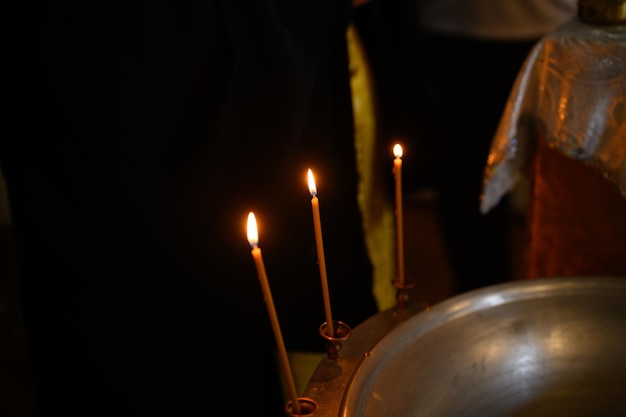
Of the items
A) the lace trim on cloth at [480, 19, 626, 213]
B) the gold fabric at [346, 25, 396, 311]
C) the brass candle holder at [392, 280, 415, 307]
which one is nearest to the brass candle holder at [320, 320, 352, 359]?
the brass candle holder at [392, 280, 415, 307]

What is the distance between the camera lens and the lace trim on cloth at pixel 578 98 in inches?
33.7

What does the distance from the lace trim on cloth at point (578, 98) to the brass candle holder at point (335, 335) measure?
46 cm

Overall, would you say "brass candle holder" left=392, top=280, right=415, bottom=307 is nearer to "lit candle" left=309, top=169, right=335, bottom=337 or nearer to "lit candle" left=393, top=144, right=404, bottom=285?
"lit candle" left=393, top=144, right=404, bottom=285

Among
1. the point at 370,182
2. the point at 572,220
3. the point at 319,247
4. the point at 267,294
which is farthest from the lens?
the point at 370,182

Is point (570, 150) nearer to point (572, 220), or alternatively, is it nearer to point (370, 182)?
point (572, 220)

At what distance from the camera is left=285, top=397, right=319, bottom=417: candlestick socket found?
515 mm

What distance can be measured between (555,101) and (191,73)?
0.53m

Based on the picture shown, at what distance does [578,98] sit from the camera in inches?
35.3

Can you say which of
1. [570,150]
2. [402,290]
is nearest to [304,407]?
[402,290]

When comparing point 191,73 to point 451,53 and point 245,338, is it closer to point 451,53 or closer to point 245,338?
point 245,338

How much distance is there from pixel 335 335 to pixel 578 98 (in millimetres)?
518

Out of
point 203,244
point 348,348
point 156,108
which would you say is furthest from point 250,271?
point 348,348

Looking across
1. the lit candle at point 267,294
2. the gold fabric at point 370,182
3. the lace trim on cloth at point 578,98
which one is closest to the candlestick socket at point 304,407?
the lit candle at point 267,294

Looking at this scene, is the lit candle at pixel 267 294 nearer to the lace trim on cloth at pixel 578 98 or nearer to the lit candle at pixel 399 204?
the lit candle at pixel 399 204
